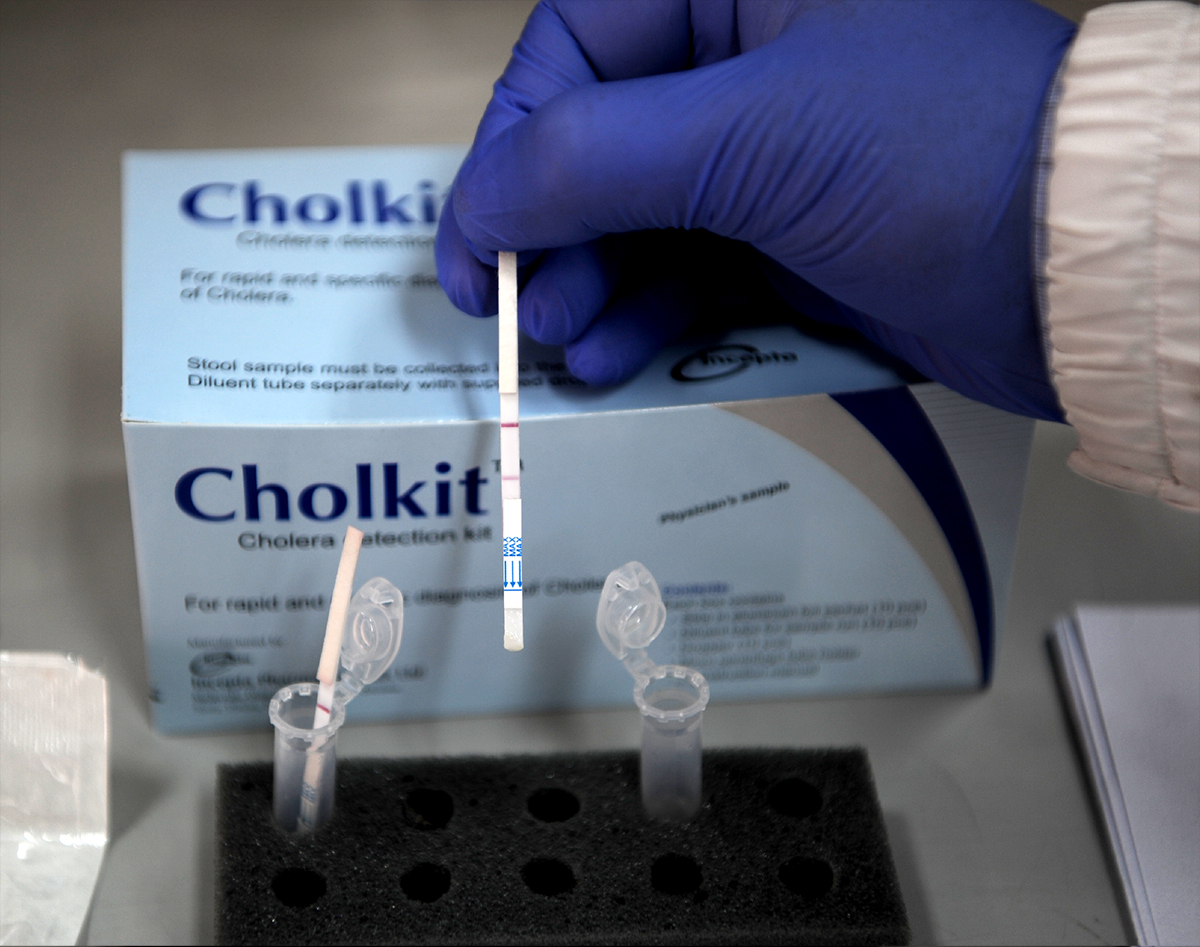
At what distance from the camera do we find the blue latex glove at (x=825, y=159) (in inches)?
31.0

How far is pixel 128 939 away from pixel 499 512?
41 centimetres

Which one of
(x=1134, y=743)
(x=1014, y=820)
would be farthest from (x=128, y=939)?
(x=1134, y=743)

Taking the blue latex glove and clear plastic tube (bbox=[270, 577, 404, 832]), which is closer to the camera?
the blue latex glove

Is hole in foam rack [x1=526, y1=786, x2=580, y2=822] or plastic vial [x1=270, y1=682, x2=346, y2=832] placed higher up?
plastic vial [x1=270, y1=682, x2=346, y2=832]

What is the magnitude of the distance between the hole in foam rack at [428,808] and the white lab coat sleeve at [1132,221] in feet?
1.82

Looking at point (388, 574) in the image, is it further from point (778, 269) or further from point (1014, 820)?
point (1014, 820)

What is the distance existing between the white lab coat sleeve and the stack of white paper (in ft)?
1.06

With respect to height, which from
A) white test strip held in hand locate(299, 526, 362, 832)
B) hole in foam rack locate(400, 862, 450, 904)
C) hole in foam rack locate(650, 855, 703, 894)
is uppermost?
white test strip held in hand locate(299, 526, 362, 832)

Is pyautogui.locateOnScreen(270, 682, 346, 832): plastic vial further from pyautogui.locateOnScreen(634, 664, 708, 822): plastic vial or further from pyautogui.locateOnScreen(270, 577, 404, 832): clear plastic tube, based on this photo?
pyautogui.locateOnScreen(634, 664, 708, 822): plastic vial

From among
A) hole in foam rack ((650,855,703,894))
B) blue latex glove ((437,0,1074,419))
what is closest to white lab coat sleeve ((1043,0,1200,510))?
blue latex glove ((437,0,1074,419))

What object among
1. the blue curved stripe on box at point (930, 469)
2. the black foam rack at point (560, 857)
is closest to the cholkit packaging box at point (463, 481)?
the blue curved stripe on box at point (930, 469)

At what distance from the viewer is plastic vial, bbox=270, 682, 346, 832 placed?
0.91 meters

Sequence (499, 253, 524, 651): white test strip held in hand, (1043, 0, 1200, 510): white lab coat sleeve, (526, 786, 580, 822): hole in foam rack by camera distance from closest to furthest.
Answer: (1043, 0, 1200, 510): white lab coat sleeve, (499, 253, 524, 651): white test strip held in hand, (526, 786, 580, 822): hole in foam rack

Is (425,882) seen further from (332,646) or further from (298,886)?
(332,646)
